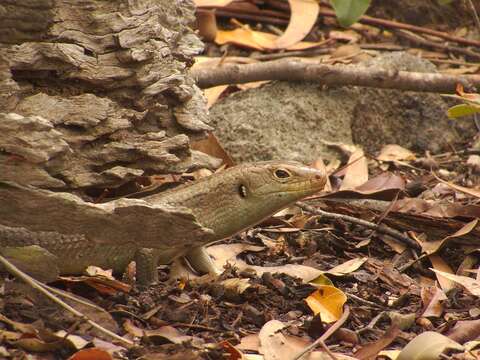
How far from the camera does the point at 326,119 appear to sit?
7039 mm

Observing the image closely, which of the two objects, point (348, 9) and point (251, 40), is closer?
point (348, 9)

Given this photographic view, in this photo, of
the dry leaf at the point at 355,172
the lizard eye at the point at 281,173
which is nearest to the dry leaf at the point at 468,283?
the lizard eye at the point at 281,173

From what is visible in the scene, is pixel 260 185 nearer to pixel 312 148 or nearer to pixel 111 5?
pixel 111 5

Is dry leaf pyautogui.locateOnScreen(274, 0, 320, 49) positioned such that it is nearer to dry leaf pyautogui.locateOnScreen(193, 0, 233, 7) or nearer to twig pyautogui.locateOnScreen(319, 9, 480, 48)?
twig pyautogui.locateOnScreen(319, 9, 480, 48)

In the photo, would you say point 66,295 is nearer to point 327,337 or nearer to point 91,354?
point 91,354

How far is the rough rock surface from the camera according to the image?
666 cm

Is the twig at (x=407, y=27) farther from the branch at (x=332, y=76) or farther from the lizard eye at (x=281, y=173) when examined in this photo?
the lizard eye at (x=281, y=173)

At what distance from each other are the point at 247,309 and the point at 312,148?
275cm

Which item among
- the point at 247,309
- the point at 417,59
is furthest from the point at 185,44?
the point at 417,59

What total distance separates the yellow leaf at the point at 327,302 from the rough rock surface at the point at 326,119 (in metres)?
2.24

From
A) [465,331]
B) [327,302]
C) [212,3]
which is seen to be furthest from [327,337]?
[212,3]

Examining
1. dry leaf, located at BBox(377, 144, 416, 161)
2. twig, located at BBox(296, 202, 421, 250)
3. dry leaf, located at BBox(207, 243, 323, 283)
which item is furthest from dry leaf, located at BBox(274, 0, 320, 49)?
dry leaf, located at BBox(207, 243, 323, 283)

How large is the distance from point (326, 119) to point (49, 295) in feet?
12.1

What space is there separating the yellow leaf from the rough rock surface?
2.24 metres
